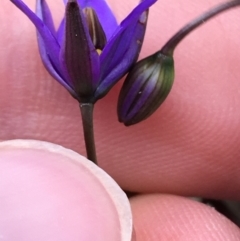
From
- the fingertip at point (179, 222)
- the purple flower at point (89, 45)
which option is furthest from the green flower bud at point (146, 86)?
the fingertip at point (179, 222)

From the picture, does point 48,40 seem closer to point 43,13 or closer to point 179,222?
point 43,13

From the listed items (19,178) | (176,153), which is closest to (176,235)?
(176,153)

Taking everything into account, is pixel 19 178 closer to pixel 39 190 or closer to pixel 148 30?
pixel 39 190

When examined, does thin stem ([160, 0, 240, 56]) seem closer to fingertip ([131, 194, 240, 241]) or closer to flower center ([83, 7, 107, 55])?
flower center ([83, 7, 107, 55])

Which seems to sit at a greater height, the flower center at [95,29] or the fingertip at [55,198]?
the flower center at [95,29]

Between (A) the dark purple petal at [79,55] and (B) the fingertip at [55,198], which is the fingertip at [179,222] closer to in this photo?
(B) the fingertip at [55,198]

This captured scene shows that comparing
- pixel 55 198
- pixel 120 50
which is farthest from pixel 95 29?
pixel 55 198

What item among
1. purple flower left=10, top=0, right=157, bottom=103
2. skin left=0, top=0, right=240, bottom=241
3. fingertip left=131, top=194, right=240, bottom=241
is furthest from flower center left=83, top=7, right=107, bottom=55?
fingertip left=131, top=194, right=240, bottom=241
